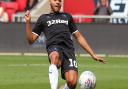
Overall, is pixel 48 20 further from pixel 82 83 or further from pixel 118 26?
pixel 118 26

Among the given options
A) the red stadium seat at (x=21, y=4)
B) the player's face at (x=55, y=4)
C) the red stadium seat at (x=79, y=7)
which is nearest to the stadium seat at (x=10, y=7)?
the red stadium seat at (x=21, y=4)

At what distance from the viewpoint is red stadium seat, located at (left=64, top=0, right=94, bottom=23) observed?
109ft

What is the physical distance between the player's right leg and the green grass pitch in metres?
3.37

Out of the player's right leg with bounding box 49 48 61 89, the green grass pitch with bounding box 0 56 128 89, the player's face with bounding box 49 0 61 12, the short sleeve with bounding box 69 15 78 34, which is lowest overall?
the green grass pitch with bounding box 0 56 128 89

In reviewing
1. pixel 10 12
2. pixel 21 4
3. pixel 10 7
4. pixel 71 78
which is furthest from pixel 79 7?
pixel 71 78

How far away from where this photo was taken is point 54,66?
36.6 ft

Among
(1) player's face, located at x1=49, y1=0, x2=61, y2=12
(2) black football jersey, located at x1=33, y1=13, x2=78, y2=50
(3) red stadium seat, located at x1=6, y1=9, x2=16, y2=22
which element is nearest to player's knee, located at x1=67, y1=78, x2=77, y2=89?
(2) black football jersey, located at x1=33, y1=13, x2=78, y2=50

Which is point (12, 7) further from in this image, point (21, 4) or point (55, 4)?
point (55, 4)

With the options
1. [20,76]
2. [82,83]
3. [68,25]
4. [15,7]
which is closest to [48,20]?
[68,25]

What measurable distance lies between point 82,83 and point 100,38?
576 inches

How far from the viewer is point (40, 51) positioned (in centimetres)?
2564

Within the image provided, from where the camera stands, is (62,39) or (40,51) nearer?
(62,39)

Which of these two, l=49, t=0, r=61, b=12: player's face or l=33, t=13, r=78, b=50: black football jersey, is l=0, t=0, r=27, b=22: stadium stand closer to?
l=33, t=13, r=78, b=50: black football jersey

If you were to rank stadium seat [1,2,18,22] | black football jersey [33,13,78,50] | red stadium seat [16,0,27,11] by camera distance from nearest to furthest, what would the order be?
1. black football jersey [33,13,78,50]
2. stadium seat [1,2,18,22]
3. red stadium seat [16,0,27,11]
